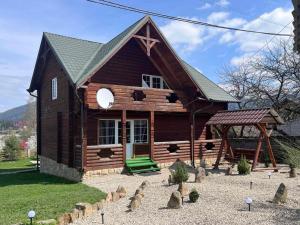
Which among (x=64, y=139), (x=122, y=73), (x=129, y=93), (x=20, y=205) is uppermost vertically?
(x=122, y=73)

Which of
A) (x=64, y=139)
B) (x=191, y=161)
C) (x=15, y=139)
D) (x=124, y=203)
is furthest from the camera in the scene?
(x=15, y=139)

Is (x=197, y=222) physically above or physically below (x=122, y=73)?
below

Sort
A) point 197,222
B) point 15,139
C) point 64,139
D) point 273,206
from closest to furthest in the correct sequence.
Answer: point 197,222 → point 273,206 → point 64,139 → point 15,139

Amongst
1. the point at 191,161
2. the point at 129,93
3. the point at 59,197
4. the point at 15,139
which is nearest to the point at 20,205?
the point at 59,197

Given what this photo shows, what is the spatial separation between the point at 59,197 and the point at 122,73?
799 cm

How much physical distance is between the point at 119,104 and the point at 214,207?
7.49 meters

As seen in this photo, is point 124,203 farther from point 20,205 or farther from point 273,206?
point 273,206

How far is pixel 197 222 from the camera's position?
23.2ft

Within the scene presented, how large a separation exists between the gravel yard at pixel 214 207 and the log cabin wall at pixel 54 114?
4.62 meters

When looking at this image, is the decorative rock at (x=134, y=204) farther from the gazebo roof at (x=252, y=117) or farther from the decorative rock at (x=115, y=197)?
the gazebo roof at (x=252, y=117)

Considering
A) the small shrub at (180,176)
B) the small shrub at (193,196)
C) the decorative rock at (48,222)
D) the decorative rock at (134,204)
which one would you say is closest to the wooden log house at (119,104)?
the small shrub at (180,176)

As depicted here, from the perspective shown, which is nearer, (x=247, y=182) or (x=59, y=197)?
(x=59, y=197)

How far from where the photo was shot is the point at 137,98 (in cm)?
1681

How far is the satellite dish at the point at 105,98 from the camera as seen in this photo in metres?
14.1
